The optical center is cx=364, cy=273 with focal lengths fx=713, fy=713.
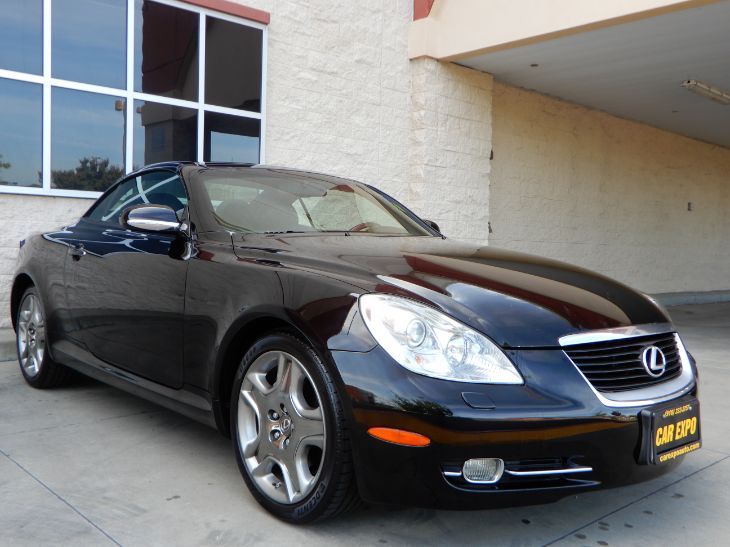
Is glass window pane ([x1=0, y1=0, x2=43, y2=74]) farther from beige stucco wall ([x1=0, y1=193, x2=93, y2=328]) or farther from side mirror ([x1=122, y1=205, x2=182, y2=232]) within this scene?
side mirror ([x1=122, y1=205, x2=182, y2=232])

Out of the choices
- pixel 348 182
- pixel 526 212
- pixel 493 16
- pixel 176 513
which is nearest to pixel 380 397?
pixel 176 513

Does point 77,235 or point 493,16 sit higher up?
point 493,16

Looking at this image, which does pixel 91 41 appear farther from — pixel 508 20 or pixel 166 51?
pixel 508 20

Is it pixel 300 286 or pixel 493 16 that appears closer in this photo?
pixel 300 286

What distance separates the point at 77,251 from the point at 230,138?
4.12 metres

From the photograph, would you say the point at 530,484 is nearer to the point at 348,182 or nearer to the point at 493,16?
the point at 348,182

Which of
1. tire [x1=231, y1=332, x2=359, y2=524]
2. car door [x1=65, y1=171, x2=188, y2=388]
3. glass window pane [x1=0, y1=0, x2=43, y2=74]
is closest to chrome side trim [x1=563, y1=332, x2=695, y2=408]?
tire [x1=231, y1=332, x2=359, y2=524]

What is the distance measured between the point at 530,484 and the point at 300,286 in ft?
3.44

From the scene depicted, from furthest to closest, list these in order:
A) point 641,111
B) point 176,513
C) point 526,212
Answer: point 641,111, point 526,212, point 176,513

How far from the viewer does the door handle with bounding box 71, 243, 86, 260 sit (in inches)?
160

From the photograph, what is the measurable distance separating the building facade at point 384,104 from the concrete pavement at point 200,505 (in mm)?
3659

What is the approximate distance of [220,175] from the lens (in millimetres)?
3633

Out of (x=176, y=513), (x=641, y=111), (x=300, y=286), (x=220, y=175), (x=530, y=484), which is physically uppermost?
(x=641, y=111)

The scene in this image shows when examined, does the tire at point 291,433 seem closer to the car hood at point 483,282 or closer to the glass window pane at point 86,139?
the car hood at point 483,282
